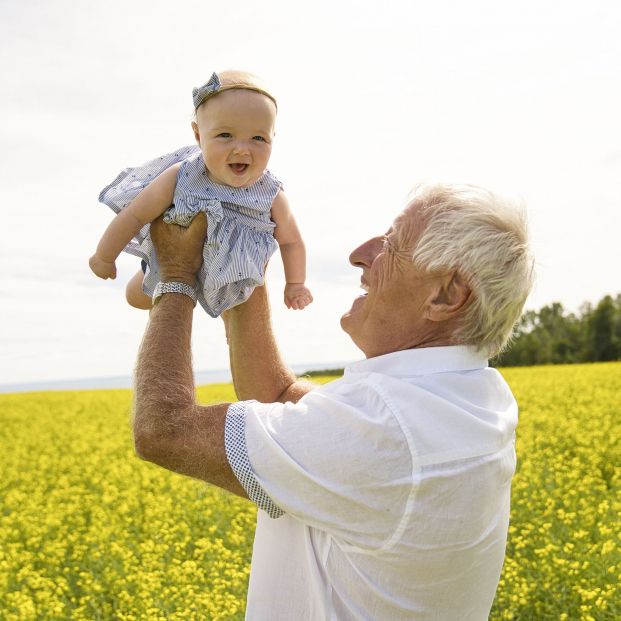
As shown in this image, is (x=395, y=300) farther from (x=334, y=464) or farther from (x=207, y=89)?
(x=207, y=89)

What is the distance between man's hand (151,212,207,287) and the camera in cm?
210

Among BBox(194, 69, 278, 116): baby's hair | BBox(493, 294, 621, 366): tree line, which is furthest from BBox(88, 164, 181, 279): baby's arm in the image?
BBox(493, 294, 621, 366): tree line

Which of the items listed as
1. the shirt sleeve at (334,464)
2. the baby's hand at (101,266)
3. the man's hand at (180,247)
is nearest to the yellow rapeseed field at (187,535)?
the baby's hand at (101,266)

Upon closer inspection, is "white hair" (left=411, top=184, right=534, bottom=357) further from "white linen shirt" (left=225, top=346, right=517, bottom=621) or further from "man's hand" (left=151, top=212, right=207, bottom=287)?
"man's hand" (left=151, top=212, right=207, bottom=287)

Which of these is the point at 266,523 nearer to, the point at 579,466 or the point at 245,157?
the point at 245,157

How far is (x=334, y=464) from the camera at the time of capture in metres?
1.54

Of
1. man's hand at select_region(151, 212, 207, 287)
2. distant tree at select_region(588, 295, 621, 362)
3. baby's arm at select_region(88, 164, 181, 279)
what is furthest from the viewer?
distant tree at select_region(588, 295, 621, 362)

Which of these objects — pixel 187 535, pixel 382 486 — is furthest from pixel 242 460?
pixel 187 535

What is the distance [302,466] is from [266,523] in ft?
1.00

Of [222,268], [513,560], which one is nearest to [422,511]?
[222,268]

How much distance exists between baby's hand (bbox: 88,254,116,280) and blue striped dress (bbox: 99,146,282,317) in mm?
76

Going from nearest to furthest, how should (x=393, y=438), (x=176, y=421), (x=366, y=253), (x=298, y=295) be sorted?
(x=393, y=438) < (x=176, y=421) < (x=366, y=253) < (x=298, y=295)

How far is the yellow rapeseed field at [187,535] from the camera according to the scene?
14.8ft

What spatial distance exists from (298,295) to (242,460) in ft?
3.32
